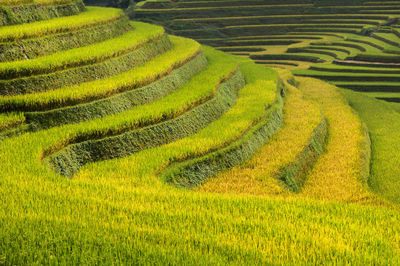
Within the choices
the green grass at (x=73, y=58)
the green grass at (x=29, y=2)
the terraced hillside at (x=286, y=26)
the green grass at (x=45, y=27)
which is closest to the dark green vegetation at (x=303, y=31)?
the terraced hillside at (x=286, y=26)

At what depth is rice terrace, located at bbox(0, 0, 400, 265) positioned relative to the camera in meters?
7.02

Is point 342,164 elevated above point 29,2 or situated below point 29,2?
below

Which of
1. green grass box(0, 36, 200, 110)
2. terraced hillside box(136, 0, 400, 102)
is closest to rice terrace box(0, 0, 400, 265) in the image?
green grass box(0, 36, 200, 110)

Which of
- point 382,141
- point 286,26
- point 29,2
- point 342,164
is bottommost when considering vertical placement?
point 286,26

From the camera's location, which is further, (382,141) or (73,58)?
(382,141)

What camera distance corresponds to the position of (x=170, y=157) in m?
11.6

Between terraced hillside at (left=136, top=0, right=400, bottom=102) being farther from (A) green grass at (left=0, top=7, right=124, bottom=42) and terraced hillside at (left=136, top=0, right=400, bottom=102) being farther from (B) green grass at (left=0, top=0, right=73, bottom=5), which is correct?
(A) green grass at (left=0, top=7, right=124, bottom=42)

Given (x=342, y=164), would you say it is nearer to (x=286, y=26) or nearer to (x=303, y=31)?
(x=303, y=31)


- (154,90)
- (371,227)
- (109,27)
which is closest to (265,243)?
(371,227)

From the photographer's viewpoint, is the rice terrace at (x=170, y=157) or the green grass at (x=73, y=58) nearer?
the rice terrace at (x=170, y=157)

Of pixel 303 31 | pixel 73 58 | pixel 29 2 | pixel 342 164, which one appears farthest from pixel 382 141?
pixel 303 31

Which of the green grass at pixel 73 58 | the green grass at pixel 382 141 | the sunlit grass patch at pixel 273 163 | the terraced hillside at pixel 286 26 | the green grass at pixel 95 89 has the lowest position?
the terraced hillside at pixel 286 26

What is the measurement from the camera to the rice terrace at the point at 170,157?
7.02 m

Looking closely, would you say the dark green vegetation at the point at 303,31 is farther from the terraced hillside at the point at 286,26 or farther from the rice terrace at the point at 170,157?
the rice terrace at the point at 170,157
